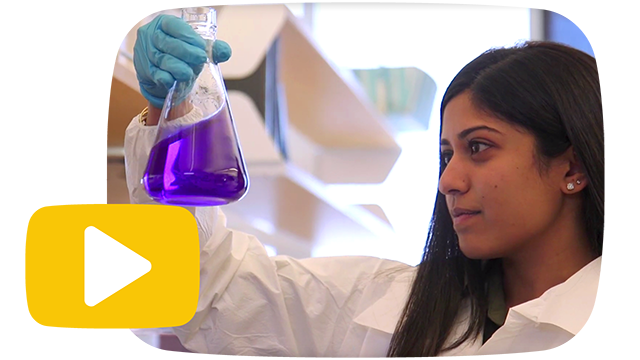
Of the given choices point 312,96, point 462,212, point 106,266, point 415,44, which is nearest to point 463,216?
point 462,212

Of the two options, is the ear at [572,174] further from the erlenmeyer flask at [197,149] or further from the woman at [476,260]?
the erlenmeyer flask at [197,149]

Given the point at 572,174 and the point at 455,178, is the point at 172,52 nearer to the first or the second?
the point at 455,178

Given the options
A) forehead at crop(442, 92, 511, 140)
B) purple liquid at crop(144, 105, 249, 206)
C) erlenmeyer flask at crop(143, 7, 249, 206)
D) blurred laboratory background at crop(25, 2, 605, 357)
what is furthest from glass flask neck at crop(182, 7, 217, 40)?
forehead at crop(442, 92, 511, 140)

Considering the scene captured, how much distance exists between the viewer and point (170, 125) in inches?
35.0

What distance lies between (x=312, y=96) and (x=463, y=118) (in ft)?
2.83

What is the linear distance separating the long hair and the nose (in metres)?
0.12

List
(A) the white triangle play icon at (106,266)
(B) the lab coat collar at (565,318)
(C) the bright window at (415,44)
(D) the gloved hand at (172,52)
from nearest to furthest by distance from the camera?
(A) the white triangle play icon at (106,266) → (D) the gloved hand at (172,52) → (B) the lab coat collar at (565,318) → (C) the bright window at (415,44)

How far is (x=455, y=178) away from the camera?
112cm

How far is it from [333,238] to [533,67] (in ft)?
4.80

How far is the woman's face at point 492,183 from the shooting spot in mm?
1115

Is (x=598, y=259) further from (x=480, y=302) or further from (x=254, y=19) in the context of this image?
(x=254, y=19)

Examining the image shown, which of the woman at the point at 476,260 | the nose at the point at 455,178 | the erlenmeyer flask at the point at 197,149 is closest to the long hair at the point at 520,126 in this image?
the woman at the point at 476,260

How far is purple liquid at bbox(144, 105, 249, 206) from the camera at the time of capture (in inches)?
33.0

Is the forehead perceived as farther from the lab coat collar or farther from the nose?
the lab coat collar
